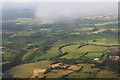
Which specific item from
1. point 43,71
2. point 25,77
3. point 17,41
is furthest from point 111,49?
point 17,41

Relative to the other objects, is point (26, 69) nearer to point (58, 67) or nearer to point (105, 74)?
point (58, 67)

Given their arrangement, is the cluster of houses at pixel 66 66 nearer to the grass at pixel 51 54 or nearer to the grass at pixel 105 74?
the grass at pixel 105 74

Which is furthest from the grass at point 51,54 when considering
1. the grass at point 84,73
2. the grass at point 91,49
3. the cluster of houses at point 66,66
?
the grass at point 84,73

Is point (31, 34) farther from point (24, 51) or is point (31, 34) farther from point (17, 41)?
point (24, 51)

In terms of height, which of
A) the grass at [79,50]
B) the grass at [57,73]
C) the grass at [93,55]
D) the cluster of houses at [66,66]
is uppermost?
the grass at [79,50]

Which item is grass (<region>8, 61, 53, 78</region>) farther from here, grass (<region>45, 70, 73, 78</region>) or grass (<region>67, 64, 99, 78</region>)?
grass (<region>67, 64, 99, 78</region>)

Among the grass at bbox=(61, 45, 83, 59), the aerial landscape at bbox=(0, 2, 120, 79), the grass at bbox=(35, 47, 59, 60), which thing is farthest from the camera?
the grass at bbox=(35, 47, 59, 60)

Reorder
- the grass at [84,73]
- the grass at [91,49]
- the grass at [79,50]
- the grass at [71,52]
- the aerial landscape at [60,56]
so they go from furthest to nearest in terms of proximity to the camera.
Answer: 1. the grass at [91,49]
2. the grass at [79,50]
3. the grass at [71,52]
4. the aerial landscape at [60,56]
5. the grass at [84,73]

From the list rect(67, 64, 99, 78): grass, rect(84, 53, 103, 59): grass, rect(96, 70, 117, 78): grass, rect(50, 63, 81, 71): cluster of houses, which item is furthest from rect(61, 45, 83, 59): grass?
rect(96, 70, 117, 78): grass
